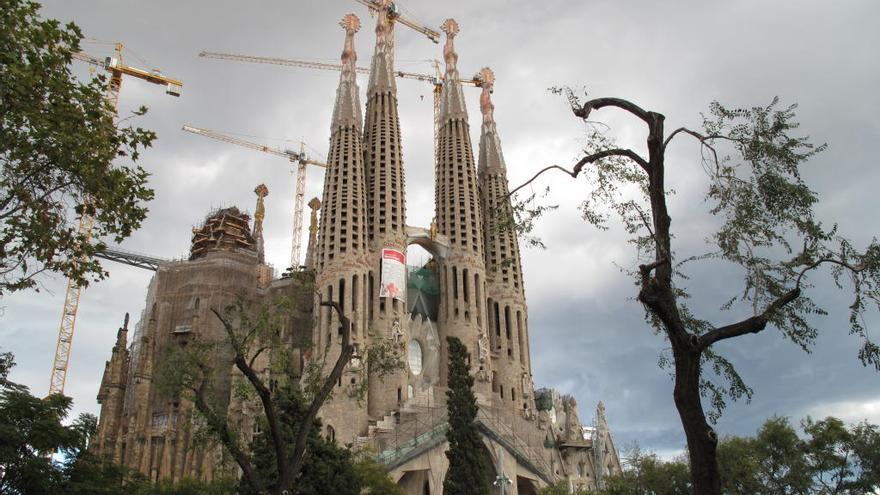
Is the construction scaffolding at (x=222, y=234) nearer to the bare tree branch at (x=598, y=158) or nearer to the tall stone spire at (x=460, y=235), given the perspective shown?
the tall stone spire at (x=460, y=235)

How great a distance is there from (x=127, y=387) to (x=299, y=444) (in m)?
54.2

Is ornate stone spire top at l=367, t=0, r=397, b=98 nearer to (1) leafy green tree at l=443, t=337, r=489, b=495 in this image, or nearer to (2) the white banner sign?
(2) the white banner sign

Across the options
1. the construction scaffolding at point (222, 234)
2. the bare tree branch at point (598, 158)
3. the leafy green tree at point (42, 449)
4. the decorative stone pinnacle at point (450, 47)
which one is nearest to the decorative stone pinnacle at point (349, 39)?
the decorative stone pinnacle at point (450, 47)

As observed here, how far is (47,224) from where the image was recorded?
15.0 m

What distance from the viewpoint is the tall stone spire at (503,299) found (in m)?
60.9

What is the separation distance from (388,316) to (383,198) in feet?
32.5

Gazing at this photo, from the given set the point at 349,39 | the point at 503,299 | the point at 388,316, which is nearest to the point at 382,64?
the point at 349,39

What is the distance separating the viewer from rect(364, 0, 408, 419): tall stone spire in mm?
55125

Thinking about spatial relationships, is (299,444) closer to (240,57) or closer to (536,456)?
(536,456)

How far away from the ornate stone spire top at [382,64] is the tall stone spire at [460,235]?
222 inches

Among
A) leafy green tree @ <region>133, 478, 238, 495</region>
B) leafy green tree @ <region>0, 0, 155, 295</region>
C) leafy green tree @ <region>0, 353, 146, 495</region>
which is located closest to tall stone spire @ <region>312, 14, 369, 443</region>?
leafy green tree @ <region>133, 478, 238, 495</region>

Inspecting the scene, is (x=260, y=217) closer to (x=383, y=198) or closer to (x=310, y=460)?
(x=383, y=198)

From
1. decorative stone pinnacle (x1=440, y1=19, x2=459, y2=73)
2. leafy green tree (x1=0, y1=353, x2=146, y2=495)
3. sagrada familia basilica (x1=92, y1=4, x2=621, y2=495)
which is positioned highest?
decorative stone pinnacle (x1=440, y1=19, x2=459, y2=73)

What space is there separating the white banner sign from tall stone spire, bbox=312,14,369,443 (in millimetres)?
1480
